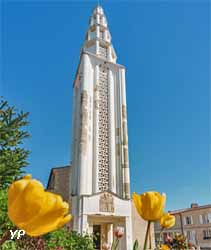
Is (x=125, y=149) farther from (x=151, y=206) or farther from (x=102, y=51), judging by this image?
(x=151, y=206)

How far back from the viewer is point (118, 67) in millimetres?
20328

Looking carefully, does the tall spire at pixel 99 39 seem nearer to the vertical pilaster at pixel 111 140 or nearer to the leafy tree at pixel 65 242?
the vertical pilaster at pixel 111 140

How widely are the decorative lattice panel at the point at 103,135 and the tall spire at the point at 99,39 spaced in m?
2.57

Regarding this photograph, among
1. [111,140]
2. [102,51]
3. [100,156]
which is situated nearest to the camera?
[100,156]

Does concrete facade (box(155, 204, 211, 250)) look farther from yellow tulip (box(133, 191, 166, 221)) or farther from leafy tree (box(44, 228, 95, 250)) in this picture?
yellow tulip (box(133, 191, 166, 221))

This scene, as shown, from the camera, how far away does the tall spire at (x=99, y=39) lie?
2088 centimetres

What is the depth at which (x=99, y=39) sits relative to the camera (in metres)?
21.2

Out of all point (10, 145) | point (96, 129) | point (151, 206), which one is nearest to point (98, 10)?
point (96, 129)

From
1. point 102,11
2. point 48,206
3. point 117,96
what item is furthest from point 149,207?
point 102,11

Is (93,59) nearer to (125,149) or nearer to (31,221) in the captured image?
(125,149)

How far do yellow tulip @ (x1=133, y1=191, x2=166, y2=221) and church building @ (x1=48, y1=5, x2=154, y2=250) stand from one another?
12202 mm

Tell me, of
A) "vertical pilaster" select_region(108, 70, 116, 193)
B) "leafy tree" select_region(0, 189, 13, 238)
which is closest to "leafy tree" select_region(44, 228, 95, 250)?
"leafy tree" select_region(0, 189, 13, 238)

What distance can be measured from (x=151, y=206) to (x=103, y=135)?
15766 mm

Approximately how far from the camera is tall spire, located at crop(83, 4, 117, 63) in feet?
68.5
